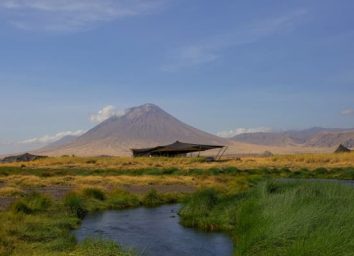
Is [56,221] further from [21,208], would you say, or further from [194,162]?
[194,162]

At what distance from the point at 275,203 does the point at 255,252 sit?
449 centimetres

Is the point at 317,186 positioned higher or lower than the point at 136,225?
higher

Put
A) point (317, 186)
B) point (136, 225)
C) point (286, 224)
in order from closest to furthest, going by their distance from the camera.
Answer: point (286, 224) < point (317, 186) < point (136, 225)

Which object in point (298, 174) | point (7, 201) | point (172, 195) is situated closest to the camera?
point (7, 201)

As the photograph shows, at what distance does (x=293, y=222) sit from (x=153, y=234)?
28.4 feet

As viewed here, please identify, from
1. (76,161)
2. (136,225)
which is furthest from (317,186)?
(76,161)

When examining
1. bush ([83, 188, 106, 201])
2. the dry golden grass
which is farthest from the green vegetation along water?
the dry golden grass

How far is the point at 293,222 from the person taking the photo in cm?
1538

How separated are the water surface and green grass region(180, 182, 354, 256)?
1.05m

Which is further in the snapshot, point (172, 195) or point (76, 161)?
point (76, 161)

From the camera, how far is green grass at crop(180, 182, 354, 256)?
512 inches

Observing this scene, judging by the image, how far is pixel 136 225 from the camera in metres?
25.3

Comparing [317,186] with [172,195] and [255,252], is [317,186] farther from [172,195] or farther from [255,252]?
[172,195]

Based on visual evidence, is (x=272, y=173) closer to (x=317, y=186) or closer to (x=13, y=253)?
(x=317, y=186)
